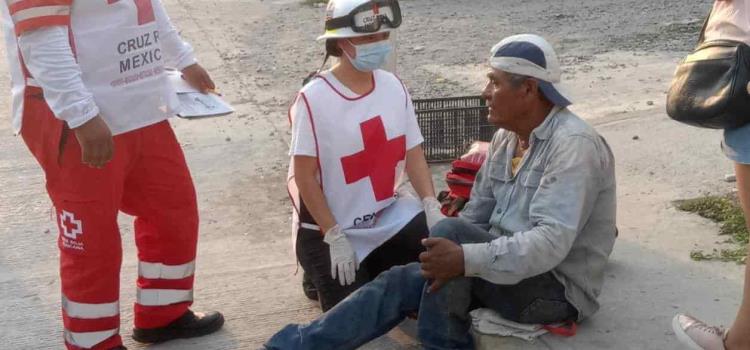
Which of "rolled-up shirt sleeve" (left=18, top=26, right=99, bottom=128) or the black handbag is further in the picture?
"rolled-up shirt sleeve" (left=18, top=26, right=99, bottom=128)

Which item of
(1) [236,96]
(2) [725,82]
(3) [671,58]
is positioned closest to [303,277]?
(2) [725,82]

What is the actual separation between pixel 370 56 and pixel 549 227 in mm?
1118

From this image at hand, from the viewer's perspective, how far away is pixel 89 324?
4.00 m

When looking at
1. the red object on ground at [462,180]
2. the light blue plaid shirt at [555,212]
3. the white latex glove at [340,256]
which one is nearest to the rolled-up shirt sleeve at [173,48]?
the white latex glove at [340,256]

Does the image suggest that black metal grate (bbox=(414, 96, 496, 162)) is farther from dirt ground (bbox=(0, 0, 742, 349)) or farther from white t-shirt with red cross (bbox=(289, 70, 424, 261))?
white t-shirt with red cross (bbox=(289, 70, 424, 261))

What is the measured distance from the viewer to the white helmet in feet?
13.7

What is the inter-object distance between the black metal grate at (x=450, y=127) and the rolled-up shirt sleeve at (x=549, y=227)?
2320mm

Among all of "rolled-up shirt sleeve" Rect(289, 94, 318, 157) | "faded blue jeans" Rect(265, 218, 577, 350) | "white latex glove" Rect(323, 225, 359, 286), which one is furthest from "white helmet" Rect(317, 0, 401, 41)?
"faded blue jeans" Rect(265, 218, 577, 350)

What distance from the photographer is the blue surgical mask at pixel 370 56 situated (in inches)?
165

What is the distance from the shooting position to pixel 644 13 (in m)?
10.2

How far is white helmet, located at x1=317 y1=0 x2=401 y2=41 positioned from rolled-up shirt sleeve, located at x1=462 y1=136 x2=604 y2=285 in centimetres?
100

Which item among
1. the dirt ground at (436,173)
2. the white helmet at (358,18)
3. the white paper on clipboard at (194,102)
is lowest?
the dirt ground at (436,173)

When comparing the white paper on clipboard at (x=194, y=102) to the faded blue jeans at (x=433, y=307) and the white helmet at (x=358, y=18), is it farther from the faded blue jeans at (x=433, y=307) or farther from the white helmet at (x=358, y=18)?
the faded blue jeans at (x=433, y=307)

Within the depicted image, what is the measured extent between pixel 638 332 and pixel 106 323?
1.96 meters
